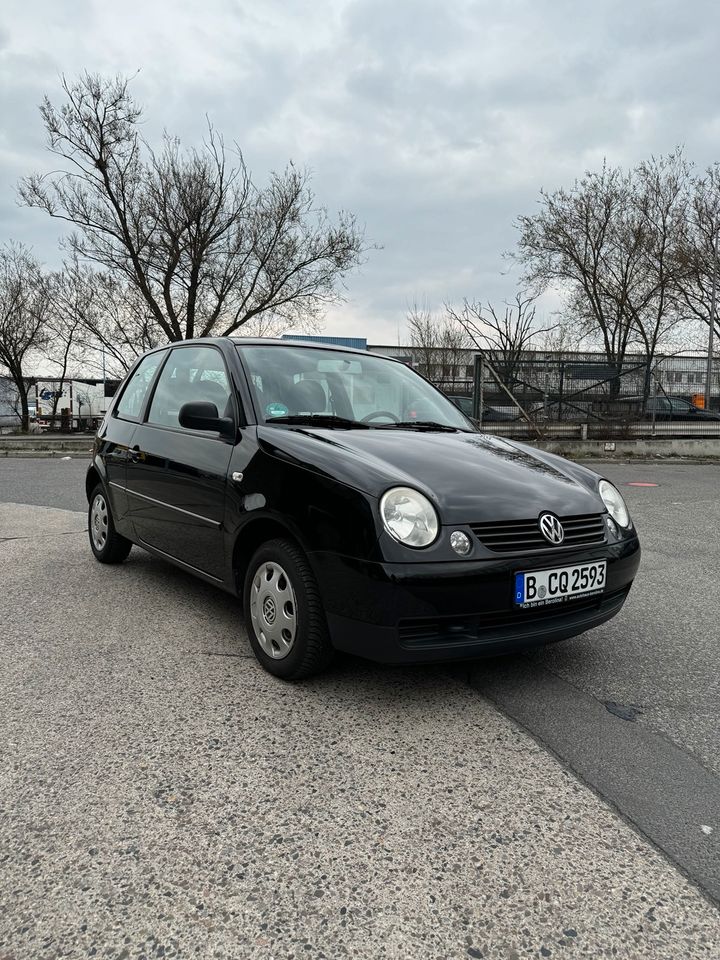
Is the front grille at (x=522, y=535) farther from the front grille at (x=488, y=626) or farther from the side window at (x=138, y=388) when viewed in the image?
the side window at (x=138, y=388)

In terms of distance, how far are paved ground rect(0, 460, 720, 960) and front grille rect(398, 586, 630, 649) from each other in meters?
0.33

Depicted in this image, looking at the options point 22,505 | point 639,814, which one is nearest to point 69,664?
point 639,814

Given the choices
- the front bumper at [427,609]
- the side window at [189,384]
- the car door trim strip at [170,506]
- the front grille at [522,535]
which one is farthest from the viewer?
the side window at [189,384]

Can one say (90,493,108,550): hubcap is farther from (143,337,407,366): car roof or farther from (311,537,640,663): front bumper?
(311,537,640,663): front bumper

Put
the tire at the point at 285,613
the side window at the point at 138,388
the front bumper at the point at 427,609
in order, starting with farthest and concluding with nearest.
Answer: the side window at the point at 138,388, the tire at the point at 285,613, the front bumper at the point at 427,609

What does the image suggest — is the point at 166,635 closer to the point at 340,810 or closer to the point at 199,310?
the point at 340,810

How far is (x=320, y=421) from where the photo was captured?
3494 millimetres

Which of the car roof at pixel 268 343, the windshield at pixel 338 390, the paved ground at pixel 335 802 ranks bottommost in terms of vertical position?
the paved ground at pixel 335 802

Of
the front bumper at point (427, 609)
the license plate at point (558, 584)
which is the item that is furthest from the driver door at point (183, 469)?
the license plate at point (558, 584)

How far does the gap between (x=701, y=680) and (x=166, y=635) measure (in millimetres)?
2623

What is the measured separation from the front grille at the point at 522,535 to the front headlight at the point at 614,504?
35cm

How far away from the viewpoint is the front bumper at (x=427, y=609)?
2.49 m

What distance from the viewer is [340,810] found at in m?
2.08

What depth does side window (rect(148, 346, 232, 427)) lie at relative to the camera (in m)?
3.71
